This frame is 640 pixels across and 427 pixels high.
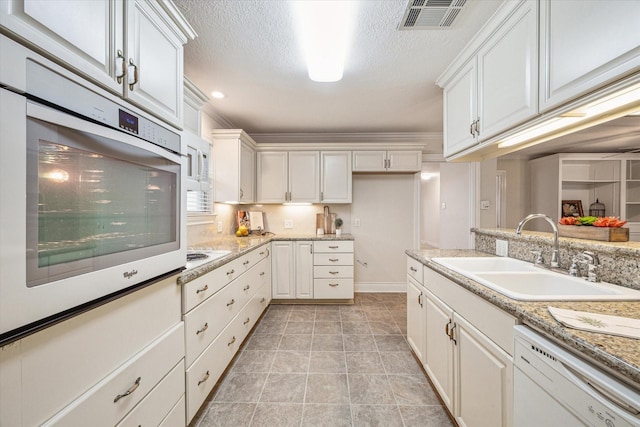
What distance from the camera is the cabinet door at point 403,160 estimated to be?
12.0 feet

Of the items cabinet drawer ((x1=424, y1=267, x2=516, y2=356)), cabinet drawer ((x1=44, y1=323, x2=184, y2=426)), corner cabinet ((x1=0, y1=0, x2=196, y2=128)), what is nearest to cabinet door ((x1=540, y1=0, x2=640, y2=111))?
cabinet drawer ((x1=424, y1=267, x2=516, y2=356))

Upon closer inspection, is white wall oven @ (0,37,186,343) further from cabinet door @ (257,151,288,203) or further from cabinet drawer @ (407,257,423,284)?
cabinet door @ (257,151,288,203)

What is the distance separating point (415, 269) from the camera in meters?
2.02

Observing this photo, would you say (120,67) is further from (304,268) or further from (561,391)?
(304,268)

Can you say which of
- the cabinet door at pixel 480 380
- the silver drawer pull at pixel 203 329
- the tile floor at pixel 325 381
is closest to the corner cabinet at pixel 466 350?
the cabinet door at pixel 480 380

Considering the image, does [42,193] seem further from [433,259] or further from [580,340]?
[433,259]

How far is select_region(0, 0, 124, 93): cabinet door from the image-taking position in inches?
24.8

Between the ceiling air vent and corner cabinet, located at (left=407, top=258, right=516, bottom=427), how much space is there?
158cm

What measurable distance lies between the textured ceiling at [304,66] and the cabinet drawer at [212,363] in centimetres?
210

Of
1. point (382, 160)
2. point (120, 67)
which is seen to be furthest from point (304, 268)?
point (120, 67)

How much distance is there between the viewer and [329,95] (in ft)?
8.73

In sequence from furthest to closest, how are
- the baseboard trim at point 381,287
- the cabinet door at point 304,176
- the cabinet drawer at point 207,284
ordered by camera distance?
the baseboard trim at point 381,287 < the cabinet door at point 304,176 < the cabinet drawer at point 207,284

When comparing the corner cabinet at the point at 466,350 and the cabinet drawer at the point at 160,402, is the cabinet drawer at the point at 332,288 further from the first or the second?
the cabinet drawer at the point at 160,402

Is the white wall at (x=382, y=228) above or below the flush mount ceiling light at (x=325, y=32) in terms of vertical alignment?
below
